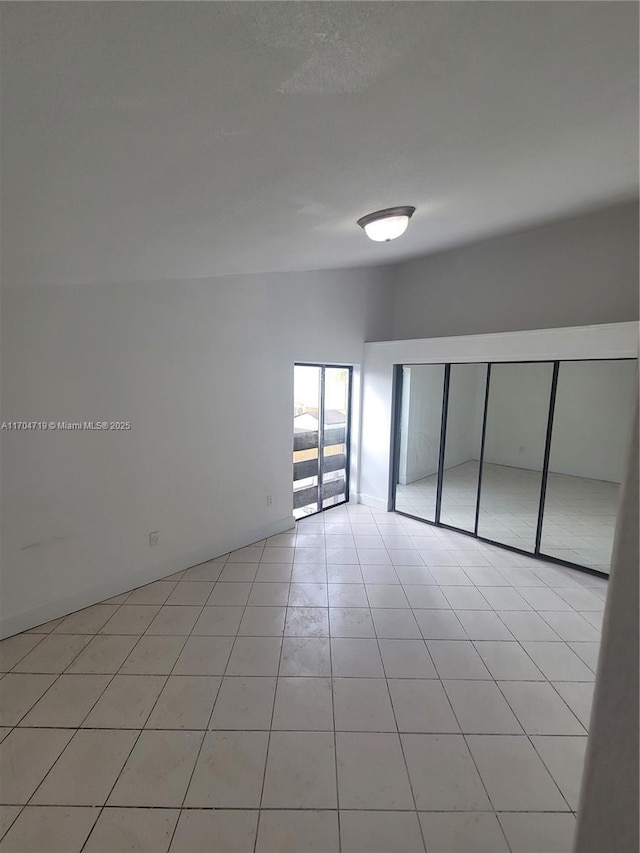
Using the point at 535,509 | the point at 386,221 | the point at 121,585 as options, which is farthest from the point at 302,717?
the point at 535,509

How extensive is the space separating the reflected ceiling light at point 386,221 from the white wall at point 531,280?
2.29m

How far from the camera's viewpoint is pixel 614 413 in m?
3.26

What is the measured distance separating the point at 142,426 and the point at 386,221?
233 centimetres

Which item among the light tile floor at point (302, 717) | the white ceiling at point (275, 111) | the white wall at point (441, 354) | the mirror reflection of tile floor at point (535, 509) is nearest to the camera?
the white ceiling at point (275, 111)

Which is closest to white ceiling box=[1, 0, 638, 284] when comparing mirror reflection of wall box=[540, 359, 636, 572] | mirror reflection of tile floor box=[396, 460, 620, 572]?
mirror reflection of wall box=[540, 359, 636, 572]

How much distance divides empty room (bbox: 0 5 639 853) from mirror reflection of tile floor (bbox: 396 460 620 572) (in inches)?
1.3

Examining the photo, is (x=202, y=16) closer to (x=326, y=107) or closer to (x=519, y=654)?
(x=326, y=107)

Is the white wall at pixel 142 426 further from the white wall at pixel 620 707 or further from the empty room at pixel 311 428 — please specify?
the white wall at pixel 620 707

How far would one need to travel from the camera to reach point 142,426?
9.59 ft

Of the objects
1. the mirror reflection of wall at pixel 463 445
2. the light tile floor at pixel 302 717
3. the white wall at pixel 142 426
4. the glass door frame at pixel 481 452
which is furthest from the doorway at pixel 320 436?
the light tile floor at pixel 302 717

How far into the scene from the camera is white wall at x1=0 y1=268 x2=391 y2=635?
2.39 m

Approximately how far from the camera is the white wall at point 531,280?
3.31 metres

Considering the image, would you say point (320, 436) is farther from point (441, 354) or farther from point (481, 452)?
point (481, 452)

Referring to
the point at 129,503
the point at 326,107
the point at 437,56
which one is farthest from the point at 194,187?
the point at 129,503
